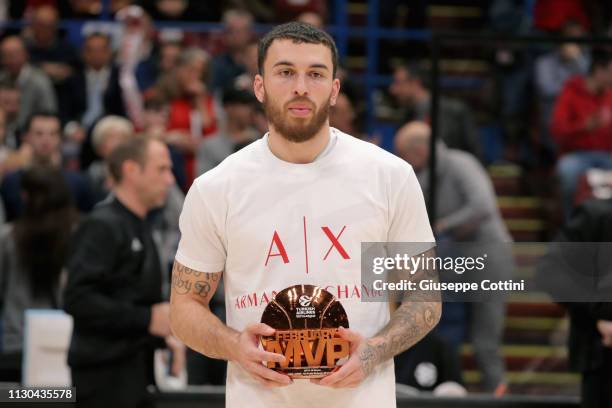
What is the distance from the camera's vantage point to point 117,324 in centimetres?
514

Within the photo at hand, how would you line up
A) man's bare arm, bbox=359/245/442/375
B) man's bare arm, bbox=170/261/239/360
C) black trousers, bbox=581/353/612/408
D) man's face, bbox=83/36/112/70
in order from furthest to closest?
man's face, bbox=83/36/112/70 < black trousers, bbox=581/353/612/408 < man's bare arm, bbox=170/261/239/360 < man's bare arm, bbox=359/245/442/375

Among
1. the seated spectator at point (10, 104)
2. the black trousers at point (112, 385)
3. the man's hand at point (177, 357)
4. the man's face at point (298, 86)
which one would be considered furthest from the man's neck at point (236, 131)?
the man's face at point (298, 86)

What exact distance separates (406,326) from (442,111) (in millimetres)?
4455

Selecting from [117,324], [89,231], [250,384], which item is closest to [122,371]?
[117,324]

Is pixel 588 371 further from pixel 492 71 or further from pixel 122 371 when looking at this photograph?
pixel 492 71

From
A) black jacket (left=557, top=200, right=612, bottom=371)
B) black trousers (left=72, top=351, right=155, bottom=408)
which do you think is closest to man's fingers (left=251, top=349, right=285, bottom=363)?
black jacket (left=557, top=200, right=612, bottom=371)

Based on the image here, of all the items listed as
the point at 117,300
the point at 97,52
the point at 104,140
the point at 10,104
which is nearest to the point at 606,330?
the point at 117,300

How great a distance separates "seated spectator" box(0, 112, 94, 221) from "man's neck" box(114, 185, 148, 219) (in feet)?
6.98

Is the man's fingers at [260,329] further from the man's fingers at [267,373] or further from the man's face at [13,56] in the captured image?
the man's face at [13,56]

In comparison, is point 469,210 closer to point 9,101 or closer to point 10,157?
point 10,157

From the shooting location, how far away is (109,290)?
527 cm

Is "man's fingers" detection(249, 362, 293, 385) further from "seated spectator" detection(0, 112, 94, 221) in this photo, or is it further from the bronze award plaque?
"seated spectator" detection(0, 112, 94, 221)

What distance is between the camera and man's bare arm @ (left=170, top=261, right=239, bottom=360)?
3.47 m

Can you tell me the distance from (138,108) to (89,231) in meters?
4.54
